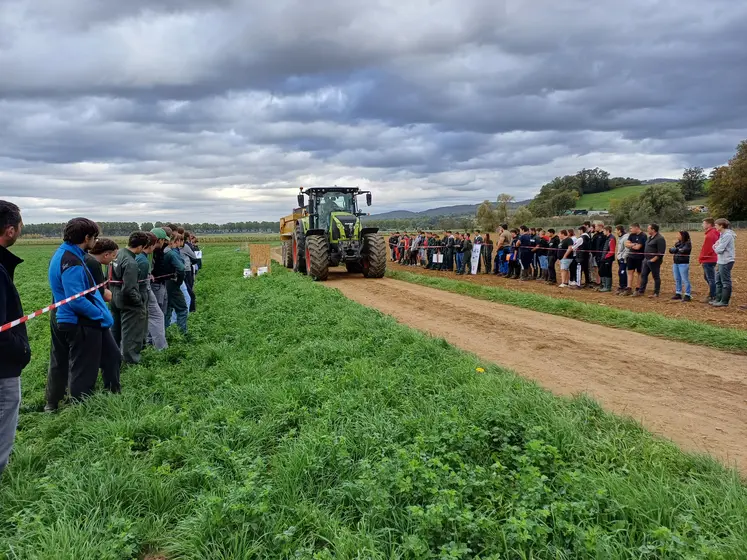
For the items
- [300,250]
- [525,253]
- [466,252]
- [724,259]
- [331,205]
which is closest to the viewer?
[724,259]

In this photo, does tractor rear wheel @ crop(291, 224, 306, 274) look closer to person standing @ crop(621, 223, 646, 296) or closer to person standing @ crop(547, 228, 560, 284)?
person standing @ crop(547, 228, 560, 284)

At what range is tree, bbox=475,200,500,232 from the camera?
53750mm

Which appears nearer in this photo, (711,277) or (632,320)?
(632,320)

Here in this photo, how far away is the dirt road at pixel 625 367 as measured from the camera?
13.7 ft

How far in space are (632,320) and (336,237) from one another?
9692 millimetres

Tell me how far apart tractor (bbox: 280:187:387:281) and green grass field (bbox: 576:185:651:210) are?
69.3 metres

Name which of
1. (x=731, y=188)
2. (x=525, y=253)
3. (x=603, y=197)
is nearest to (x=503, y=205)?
(x=731, y=188)

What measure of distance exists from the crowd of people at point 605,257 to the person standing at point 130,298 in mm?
10297

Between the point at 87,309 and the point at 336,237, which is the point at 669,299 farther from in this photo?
the point at 87,309

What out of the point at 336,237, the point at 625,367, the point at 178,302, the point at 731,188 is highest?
the point at 731,188

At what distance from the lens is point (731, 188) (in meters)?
43.1

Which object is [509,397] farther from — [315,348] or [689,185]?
[689,185]

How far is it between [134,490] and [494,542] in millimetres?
2351

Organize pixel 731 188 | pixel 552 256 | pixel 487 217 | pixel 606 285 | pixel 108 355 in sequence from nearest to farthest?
pixel 108 355 < pixel 606 285 < pixel 552 256 < pixel 731 188 < pixel 487 217
